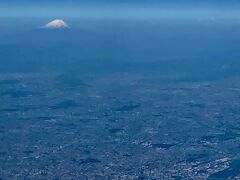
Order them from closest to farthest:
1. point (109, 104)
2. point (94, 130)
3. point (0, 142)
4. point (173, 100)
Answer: point (0, 142)
point (94, 130)
point (109, 104)
point (173, 100)

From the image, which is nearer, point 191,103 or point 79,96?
point 191,103

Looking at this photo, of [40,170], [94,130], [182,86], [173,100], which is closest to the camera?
[40,170]

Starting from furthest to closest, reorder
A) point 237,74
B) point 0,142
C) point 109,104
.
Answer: point 237,74 → point 109,104 → point 0,142

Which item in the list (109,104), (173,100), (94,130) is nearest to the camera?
(94,130)

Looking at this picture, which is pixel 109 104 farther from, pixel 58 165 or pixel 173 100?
pixel 58 165

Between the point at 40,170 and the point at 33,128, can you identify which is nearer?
the point at 40,170

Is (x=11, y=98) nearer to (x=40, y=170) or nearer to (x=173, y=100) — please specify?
(x=173, y=100)

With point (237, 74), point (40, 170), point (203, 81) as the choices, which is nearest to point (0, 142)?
point (40, 170)

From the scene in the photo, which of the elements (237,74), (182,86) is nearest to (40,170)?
(182,86)
